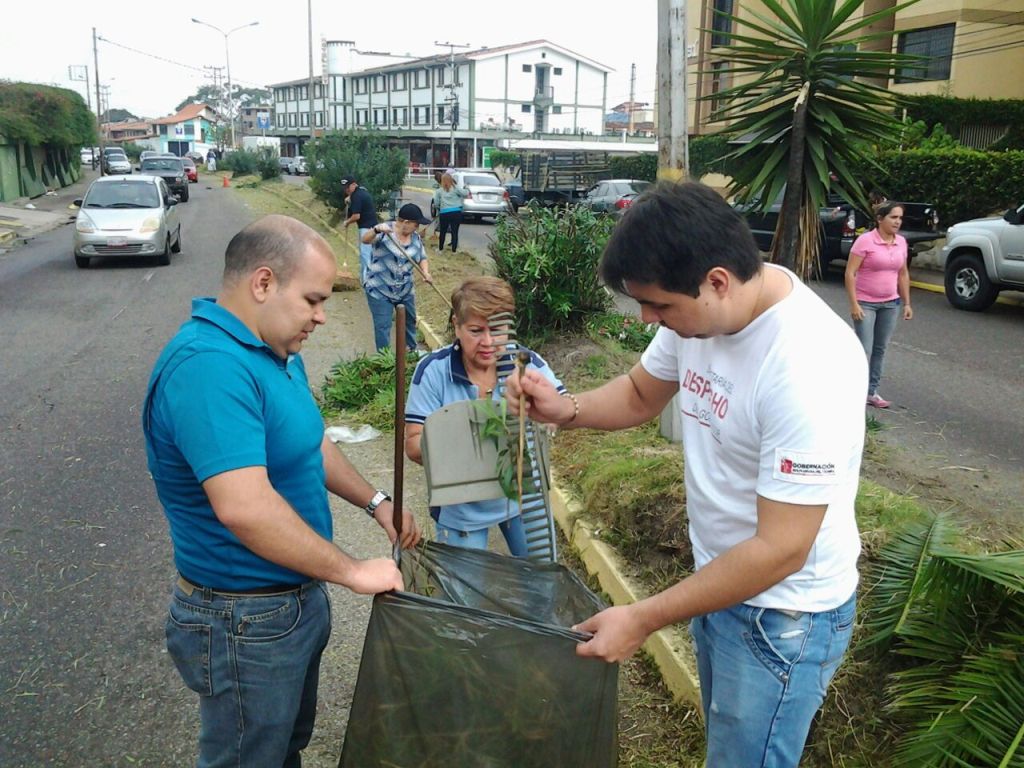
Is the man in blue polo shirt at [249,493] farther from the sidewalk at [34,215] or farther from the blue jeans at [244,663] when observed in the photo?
the sidewalk at [34,215]

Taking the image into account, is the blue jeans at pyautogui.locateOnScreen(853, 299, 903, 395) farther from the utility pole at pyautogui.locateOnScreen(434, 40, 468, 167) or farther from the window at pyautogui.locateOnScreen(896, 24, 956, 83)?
the utility pole at pyautogui.locateOnScreen(434, 40, 468, 167)

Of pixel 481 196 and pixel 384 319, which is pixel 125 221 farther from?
pixel 481 196

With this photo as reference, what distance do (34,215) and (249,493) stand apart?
30908mm

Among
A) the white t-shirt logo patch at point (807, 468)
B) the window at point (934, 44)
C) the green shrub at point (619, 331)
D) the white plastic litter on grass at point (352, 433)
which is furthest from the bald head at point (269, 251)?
the window at point (934, 44)

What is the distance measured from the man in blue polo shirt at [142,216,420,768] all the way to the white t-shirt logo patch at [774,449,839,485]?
1016mm

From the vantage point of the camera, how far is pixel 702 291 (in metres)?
1.87

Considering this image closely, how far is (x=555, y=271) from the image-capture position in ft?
26.2

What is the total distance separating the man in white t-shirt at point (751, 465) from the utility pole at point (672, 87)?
12.3ft

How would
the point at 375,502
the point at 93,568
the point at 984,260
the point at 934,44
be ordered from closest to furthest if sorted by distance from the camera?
1. the point at 375,502
2. the point at 93,568
3. the point at 984,260
4. the point at 934,44

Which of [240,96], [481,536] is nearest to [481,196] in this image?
[481,536]

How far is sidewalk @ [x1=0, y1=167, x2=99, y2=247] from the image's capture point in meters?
23.1

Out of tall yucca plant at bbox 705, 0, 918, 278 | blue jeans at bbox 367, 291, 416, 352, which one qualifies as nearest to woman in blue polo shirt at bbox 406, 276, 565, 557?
tall yucca plant at bbox 705, 0, 918, 278

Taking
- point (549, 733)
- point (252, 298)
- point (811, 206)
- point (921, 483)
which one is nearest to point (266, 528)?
point (252, 298)

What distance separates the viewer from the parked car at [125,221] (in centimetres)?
1659
